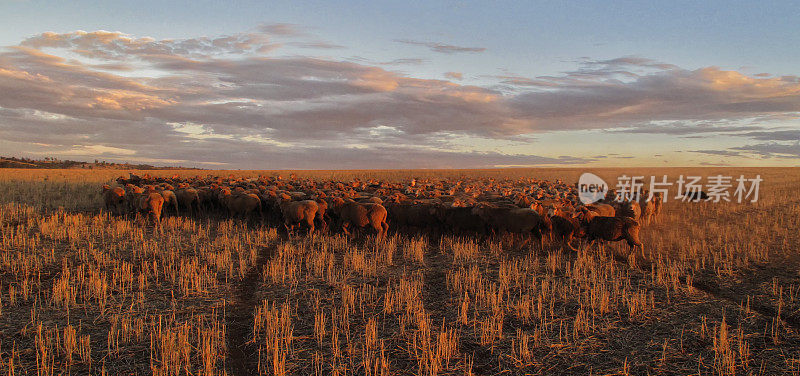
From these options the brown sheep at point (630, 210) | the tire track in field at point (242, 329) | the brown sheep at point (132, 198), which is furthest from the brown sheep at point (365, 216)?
the brown sheep at point (132, 198)

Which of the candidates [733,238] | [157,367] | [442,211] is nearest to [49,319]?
[157,367]

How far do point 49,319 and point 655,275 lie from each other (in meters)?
11.2

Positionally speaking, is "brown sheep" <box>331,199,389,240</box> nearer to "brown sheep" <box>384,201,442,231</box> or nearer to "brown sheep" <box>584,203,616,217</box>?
"brown sheep" <box>384,201,442,231</box>

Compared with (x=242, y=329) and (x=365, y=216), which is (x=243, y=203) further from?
Result: (x=242, y=329)

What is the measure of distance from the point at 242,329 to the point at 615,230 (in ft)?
30.3

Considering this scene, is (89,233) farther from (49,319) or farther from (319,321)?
(319,321)

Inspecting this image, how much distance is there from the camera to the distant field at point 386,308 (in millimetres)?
5277

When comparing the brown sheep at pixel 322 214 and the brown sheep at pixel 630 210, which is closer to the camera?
the brown sheep at pixel 322 214

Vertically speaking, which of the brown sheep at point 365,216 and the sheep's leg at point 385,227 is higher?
the brown sheep at point 365,216

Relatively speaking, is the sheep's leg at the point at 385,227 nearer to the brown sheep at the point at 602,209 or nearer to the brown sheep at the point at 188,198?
the brown sheep at the point at 602,209

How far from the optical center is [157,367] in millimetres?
5094

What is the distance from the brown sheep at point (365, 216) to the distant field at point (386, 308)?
3.00 feet

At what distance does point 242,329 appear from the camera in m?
6.21

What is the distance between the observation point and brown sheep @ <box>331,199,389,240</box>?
41.4 feet
